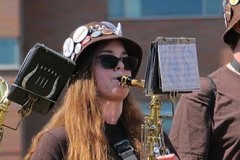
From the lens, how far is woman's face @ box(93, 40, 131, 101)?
2971mm

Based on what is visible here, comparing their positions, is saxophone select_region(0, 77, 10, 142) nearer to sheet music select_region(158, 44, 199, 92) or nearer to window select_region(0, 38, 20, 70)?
sheet music select_region(158, 44, 199, 92)

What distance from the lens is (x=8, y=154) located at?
16219mm

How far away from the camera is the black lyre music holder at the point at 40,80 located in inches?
105

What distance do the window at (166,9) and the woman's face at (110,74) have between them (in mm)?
14178

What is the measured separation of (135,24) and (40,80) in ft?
48.1

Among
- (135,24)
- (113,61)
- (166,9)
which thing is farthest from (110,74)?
(166,9)

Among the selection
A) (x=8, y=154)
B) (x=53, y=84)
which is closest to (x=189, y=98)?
(x=53, y=84)

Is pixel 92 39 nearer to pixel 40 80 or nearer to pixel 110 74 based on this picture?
pixel 110 74

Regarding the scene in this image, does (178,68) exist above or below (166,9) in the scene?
above

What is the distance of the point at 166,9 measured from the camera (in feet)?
56.9

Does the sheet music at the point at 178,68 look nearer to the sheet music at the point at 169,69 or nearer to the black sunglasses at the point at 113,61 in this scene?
the sheet music at the point at 169,69

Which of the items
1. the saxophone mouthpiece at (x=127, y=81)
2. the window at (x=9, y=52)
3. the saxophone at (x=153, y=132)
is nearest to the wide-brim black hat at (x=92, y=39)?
the saxophone mouthpiece at (x=127, y=81)

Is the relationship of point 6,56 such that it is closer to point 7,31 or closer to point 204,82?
point 7,31

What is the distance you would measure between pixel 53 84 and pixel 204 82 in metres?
0.80
